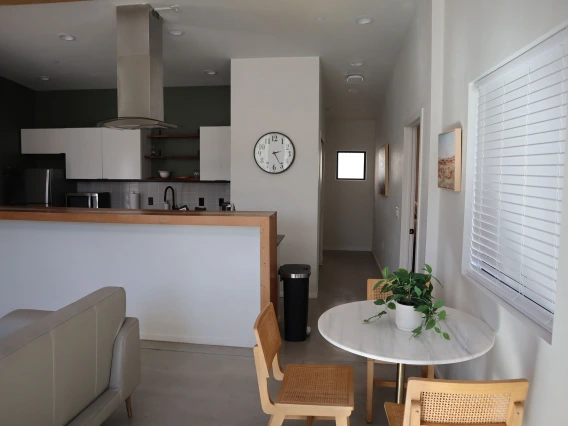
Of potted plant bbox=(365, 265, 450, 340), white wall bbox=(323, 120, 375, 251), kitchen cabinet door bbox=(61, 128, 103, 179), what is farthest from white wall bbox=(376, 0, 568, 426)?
white wall bbox=(323, 120, 375, 251)

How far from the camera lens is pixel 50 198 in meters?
5.76

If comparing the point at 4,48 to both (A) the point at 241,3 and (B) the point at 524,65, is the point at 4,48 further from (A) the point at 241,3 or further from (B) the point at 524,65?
(B) the point at 524,65

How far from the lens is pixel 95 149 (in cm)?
587

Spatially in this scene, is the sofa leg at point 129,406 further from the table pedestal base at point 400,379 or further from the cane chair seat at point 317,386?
the table pedestal base at point 400,379

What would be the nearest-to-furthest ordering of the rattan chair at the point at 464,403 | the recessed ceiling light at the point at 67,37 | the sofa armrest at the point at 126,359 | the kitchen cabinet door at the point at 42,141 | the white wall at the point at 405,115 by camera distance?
the rattan chair at the point at 464,403
the sofa armrest at the point at 126,359
the white wall at the point at 405,115
the recessed ceiling light at the point at 67,37
the kitchen cabinet door at the point at 42,141

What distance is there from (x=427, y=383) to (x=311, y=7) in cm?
306

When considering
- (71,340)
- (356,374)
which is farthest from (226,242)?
(71,340)

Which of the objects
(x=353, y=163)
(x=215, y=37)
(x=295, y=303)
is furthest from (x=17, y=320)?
(x=353, y=163)

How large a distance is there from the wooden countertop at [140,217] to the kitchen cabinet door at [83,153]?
2.57 metres

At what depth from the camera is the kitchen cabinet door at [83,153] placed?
587 centimetres

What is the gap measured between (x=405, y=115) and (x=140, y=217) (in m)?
2.72

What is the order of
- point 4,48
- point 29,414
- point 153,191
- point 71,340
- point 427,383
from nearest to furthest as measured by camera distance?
point 427,383 → point 29,414 → point 71,340 → point 4,48 → point 153,191

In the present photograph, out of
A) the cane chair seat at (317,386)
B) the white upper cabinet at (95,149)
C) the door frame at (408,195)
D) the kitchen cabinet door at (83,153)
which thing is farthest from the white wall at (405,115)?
the kitchen cabinet door at (83,153)

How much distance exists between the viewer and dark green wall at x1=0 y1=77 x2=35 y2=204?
571cm
